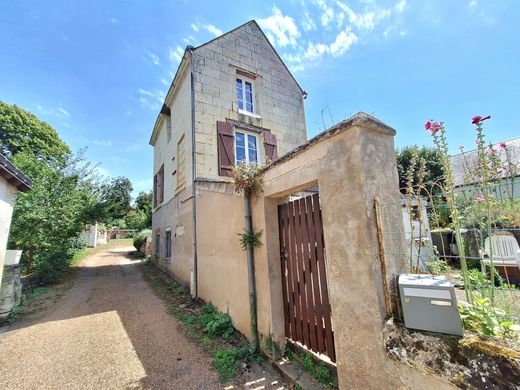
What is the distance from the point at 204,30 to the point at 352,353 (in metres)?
10.5

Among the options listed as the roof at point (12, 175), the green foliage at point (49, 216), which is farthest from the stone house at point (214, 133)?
the roof at point (12, 175)

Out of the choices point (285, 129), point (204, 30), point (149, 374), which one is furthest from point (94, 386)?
point (204, 30)

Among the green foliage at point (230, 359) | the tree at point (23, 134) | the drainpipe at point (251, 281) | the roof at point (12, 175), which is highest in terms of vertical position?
the tree at point (23, 134)

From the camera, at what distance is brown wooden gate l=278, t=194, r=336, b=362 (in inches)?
112

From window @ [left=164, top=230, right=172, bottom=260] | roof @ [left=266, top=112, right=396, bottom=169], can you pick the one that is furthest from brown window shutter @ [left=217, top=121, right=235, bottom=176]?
roof @ [left=266, top=112, right=396, bottom=169]

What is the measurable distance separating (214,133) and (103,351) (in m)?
6.41

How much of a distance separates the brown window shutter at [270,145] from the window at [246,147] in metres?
0.40

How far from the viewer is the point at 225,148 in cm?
801

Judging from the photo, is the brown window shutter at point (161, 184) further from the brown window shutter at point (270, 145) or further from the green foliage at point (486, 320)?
the green foliage at point (486, 320)

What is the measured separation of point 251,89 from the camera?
9.52m

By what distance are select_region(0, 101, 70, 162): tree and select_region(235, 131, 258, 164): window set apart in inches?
717

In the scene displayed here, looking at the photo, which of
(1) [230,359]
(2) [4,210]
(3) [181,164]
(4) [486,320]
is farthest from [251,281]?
(3) [181,164]

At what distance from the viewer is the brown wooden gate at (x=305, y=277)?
2834 millimetres

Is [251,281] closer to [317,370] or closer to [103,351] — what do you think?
[317,370]
